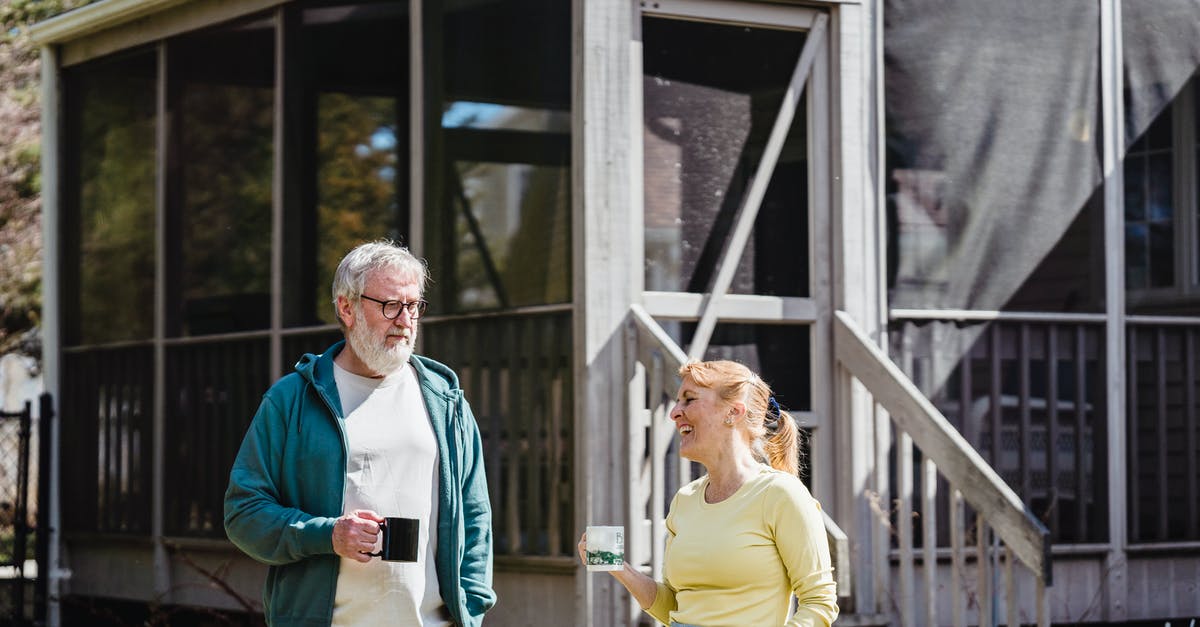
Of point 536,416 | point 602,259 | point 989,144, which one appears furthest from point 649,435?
point 989,144

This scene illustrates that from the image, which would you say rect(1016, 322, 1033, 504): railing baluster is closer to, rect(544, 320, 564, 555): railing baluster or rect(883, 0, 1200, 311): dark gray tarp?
rect(883, 0, 1200, 311): dark gray tarp

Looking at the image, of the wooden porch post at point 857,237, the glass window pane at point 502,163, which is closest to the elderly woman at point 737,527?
the glass window pane at point 502,163

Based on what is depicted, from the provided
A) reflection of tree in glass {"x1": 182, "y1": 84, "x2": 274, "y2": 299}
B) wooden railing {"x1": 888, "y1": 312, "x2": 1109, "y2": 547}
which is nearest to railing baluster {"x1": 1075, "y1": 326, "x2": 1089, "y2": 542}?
wooden railing {"x1": 888, "y1": 312, "x2": 1109, "y2": 547}

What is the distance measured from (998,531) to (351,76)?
3945 millimetres

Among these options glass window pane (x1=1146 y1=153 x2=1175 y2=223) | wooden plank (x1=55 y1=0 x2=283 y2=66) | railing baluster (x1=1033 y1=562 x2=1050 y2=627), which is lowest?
railing baluster (x1=1033 y1=562 x2=1050 y2=627)

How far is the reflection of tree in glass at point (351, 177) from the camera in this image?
8.08 metres

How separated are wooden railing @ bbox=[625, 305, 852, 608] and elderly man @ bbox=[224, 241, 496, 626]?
244cm

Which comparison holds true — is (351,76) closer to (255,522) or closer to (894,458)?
(894,458)

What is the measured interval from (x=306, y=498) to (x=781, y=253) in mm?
3791

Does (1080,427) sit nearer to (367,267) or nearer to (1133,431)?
(1133,431)

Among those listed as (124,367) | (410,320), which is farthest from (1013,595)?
(124,367)

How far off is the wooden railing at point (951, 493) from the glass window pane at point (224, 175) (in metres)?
3.27

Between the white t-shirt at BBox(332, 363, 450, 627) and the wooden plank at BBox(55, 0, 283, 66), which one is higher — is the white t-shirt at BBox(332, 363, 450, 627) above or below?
below

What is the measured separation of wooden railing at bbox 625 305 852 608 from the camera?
671 cm
